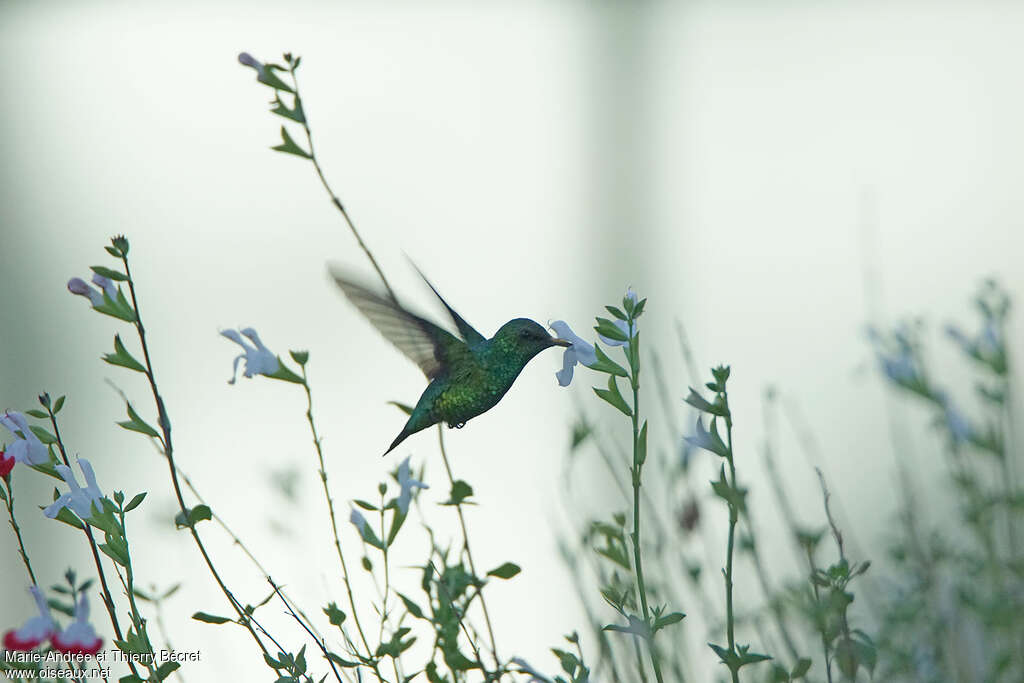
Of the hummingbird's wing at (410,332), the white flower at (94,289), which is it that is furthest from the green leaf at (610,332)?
the white flower at (94,289)

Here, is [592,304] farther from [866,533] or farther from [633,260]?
[866,533]

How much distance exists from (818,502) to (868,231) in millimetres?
768

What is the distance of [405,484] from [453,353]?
0.39 ft

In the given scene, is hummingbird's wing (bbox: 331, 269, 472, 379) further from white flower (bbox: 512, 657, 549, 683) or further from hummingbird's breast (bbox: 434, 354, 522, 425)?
white flower (bbox: 512, 657, 549, 683)

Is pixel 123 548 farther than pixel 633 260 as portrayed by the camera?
No

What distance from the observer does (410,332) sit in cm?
91

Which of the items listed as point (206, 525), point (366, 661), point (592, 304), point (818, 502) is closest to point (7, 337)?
point (206, 525)

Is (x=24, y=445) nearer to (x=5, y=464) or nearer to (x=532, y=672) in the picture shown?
(x=5, y=464)

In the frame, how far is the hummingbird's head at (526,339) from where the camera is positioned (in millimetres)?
803

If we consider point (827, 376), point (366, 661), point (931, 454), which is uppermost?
point (827, 376)

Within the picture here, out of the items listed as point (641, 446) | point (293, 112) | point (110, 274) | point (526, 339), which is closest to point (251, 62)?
point (293, 112)

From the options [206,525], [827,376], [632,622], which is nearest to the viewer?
[632,622]

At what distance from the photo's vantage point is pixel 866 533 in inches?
114

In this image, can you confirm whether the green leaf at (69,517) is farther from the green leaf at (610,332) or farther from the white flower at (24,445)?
the green leaf at (610,332)
